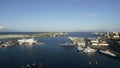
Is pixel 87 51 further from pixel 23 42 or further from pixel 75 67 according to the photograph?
pixel 23 42

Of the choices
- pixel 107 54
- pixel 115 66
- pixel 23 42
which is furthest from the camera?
pixel 23 42

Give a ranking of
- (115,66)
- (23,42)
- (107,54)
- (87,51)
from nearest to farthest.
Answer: (115,66)
(107,54)
(87,51)
(23,42)

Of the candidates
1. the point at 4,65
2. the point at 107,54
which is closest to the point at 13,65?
the point at 4,65

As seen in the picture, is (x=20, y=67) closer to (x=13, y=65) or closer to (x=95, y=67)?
(x=13, y=65)

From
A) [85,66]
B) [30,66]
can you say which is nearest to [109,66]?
[85,66]

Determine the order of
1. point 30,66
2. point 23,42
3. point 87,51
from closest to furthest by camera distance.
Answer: point 30,66 < point 87,51 < point 23,42

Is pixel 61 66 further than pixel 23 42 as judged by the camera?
No

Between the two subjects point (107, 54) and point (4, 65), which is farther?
point (107, 54)

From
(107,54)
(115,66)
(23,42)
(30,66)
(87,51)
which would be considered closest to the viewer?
(30,66)
